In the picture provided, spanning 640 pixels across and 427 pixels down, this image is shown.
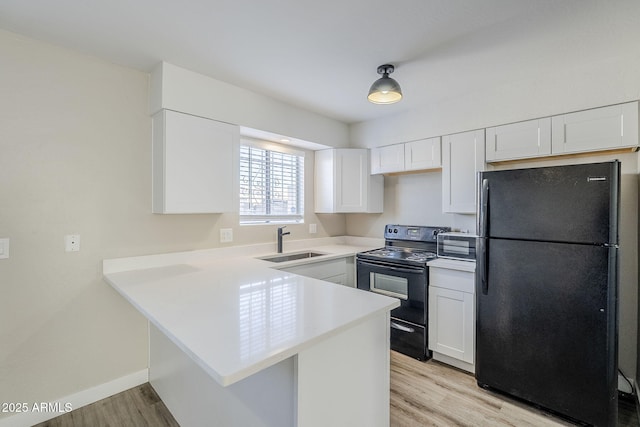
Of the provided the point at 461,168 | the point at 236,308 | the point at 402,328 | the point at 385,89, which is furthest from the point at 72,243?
the point at 461,168

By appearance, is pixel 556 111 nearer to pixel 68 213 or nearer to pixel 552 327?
pixel 552 327

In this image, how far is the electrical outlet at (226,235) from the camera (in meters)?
2.69

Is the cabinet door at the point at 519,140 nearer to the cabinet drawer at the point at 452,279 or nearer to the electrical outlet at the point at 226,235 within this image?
the cabinet drawer at the point at 452,279

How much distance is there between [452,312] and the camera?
2.43 metres

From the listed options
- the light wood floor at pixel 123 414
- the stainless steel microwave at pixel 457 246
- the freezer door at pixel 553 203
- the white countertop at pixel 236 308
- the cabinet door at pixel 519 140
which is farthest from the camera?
the stainless steel microwave at pixel 457 246

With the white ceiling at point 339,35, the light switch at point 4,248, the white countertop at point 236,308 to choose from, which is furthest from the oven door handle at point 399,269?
the light switch at point 4,248

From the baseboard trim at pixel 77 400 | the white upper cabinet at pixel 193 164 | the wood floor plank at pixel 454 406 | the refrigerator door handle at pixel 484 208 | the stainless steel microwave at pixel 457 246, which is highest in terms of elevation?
the white upper cabinet at pixel 193 164

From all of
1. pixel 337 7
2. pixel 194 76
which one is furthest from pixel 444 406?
pixel 194 76

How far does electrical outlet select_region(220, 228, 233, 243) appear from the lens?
8.81 ft

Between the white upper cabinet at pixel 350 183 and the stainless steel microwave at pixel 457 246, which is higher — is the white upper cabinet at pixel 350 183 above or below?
above

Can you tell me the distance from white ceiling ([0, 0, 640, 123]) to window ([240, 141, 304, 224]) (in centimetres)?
83

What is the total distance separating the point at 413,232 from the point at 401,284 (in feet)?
2.29

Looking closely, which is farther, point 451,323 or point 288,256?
point 288,256

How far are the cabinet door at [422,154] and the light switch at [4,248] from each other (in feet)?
10.3
